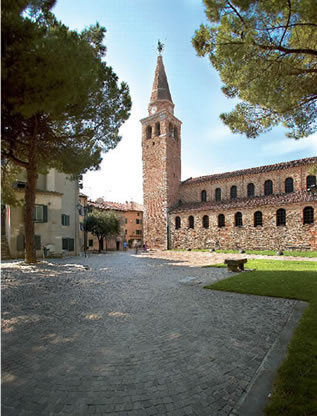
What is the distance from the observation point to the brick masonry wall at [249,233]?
2028 centimetres

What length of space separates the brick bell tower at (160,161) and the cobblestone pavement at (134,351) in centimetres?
2312

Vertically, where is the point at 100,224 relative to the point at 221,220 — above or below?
below

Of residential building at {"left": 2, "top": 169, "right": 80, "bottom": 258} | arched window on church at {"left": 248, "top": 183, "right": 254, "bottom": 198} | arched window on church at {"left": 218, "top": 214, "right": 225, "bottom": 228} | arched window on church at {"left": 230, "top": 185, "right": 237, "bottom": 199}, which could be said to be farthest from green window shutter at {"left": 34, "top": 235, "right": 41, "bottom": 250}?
arched window on church at {"left": 248, "top": 183, "right": 254, "bottom": 198}

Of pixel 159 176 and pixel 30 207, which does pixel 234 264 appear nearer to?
pixel 30 207

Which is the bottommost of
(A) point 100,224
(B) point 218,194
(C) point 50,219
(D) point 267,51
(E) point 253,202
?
(A) point 100,224

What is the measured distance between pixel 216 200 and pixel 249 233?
22.2 feet

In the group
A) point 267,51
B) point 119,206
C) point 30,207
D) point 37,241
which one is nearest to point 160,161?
point 119,206

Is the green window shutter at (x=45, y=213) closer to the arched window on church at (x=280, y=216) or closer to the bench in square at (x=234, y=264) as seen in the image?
the bench in square at (x=234, y=264)

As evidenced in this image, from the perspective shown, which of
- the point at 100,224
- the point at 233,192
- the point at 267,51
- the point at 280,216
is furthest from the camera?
the point at 100,224

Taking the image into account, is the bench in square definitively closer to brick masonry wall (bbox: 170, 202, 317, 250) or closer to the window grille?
brick masonry wall (bbox: 170, 202, 317, 250)

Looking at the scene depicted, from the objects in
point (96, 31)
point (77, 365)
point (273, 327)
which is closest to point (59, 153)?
point (96, 31)

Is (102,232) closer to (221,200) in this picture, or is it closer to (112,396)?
(221,200)

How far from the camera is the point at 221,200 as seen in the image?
27.6 meters

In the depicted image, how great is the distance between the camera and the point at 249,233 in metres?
23.0
